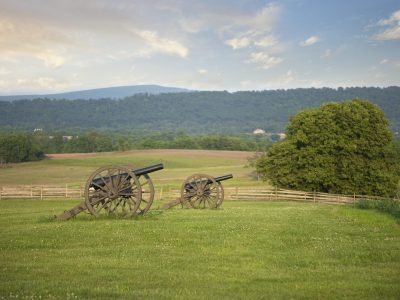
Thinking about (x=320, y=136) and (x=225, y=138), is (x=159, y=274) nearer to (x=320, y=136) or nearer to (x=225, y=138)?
(x=320, y=136)

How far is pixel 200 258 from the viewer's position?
11.3 m

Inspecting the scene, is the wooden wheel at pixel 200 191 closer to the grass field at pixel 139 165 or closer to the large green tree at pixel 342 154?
the large green tree at pixel 342 154

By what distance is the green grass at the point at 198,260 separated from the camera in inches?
339

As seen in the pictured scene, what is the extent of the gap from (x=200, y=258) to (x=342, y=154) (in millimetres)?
33194

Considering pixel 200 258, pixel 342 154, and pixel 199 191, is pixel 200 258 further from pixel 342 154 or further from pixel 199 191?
pixel 342 154

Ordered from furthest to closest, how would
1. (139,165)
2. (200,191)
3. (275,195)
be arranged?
(139,165) → (275,195) → (200,191)

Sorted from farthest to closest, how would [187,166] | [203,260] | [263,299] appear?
[187,166] < [203,260] < [263,299]

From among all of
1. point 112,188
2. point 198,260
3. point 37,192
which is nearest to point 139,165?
point 37,192

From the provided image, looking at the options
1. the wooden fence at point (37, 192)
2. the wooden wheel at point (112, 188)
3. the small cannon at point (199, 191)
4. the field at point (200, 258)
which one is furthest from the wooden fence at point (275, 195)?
the wooden wheel at point (112, 188)

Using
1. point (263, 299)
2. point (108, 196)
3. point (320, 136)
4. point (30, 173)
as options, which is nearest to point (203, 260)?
point (263, 299)

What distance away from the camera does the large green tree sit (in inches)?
1638

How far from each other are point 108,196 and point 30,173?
61.8 meters

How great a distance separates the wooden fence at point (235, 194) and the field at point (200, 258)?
21.3m

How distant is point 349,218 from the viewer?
19281mm
